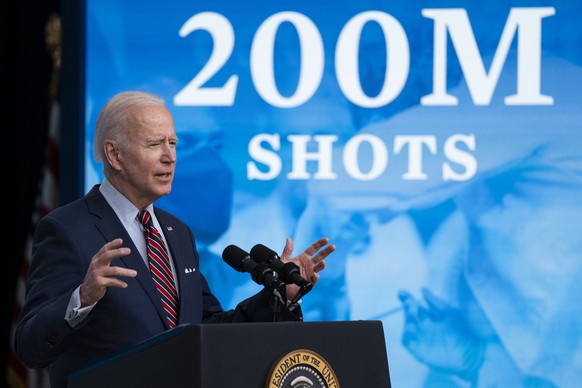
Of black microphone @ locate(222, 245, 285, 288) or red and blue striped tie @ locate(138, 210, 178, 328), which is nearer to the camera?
black microphone @ locate(222, 245, 285, 288)

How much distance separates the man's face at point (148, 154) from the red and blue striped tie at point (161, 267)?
0.30ft

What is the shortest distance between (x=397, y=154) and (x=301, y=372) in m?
2.13

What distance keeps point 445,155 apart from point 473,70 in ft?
1.14

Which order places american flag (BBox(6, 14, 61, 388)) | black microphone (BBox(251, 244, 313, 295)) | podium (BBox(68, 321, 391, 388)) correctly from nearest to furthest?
podium (BBox(68, 321, 391, 388)) → black microphone (BBox(251, 244, 313, 295)) → american flag (BBox(6, 14, 61, 388))

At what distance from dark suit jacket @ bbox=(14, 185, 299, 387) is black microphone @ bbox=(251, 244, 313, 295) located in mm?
90

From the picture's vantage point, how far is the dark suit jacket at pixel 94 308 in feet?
7.18

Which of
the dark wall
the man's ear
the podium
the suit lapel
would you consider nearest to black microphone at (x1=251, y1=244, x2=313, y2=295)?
the podium

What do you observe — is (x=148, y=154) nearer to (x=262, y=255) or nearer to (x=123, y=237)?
(x=123, y=237)

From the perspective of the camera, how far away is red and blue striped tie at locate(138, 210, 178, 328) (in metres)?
2.43

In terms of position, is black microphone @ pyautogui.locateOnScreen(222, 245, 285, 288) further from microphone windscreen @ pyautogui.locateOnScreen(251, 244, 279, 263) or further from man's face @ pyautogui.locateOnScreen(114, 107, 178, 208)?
man's face @ pyautogui.locateOnScreen(114, 107, 178, 208)

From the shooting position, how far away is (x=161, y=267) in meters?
2.47

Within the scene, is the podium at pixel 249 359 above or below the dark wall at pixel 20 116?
below

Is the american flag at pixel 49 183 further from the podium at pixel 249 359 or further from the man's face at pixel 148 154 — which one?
the podium at pixel 249 359

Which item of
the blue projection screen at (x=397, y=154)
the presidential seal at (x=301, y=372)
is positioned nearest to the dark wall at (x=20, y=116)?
the blue projection screen at (x=397, y=154)
